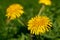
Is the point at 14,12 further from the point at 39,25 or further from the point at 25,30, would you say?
the point at 39,25

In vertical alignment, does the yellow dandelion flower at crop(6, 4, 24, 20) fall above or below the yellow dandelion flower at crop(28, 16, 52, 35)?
above

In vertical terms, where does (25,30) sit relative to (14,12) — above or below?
below

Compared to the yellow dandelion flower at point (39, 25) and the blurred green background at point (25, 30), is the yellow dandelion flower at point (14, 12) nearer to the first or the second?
the blurred green background at point (25, 30)

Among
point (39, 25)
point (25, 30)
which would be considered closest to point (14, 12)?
point (25, 30)

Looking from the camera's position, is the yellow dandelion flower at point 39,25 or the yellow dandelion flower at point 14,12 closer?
the yellow dandelion flower at point 39,25

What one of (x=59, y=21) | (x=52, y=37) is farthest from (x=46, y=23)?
(x=59, y=21)

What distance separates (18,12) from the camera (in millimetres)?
2564

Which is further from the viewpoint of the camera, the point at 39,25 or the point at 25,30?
the point at 25,30

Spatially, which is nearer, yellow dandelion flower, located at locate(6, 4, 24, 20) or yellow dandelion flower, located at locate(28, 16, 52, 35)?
yellow dandelion flower, located at locate(28, 16, 52, 35)

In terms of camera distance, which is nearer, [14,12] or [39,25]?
[39,25]

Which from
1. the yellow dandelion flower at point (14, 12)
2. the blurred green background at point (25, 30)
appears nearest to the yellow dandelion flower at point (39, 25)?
the blurred green background at point (25, 30)

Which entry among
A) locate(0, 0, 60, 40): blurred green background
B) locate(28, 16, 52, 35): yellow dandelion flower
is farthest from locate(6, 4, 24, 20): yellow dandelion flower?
locate(28, 16, 52, 35): yellow dandelion flower

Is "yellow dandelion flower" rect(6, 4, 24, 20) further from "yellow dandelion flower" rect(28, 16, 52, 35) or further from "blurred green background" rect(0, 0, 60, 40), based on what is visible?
"yellow dandelion flower" rect(28, 16, 52, 35)

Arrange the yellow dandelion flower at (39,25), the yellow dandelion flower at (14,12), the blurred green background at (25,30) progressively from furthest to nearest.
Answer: the yellow dandelion flower at (14,12) → the blurred green background at (25,30) → the yellow dandelion flower at (39,25)
